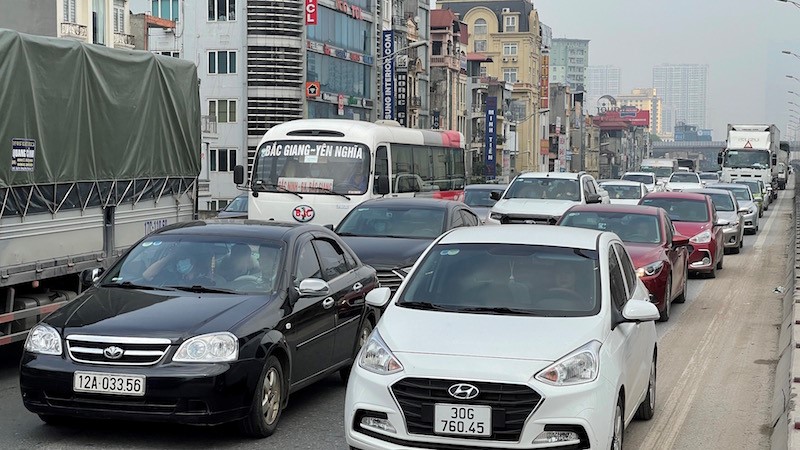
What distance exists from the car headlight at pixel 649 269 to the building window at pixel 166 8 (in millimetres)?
55788

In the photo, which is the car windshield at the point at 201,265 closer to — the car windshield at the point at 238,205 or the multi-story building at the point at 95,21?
the car windshield at the point at 238,205

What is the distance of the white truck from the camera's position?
63094 mm

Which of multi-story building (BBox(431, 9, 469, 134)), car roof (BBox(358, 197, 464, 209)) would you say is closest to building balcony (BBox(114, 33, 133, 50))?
car roof (BBox(358, 197, 464, 209))

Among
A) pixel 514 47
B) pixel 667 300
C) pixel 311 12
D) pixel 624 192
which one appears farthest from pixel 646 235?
pixel 514 47

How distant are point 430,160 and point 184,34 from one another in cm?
4322

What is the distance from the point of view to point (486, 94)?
12406cm

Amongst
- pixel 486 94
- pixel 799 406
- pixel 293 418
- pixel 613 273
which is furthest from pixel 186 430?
pixel 486 94

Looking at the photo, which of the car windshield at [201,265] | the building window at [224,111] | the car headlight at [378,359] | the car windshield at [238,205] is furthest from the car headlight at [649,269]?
the building window at [224,111]

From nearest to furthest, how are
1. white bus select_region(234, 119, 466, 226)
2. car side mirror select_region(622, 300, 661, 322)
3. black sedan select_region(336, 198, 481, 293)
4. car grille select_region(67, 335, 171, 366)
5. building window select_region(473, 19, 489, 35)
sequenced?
car side mirror select_region(622, 300, 661, 322) → car grille select_region(67, 335, 171, 366) → black sedan select_region(336, 198, 481, 293) → white bus select_region(234, 119, 466, 226) → building window select_region(473, 19, 489, 35)

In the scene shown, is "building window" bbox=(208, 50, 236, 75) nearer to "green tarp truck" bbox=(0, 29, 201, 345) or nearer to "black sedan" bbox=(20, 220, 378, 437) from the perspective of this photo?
"green tarp truck" bbox=(0, 29, 201, 345)

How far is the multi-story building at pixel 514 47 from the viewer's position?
145 metres

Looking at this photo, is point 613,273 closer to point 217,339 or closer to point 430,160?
point 217,339

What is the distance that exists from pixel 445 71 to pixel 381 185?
266 ft

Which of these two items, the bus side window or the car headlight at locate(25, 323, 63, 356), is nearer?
the car headlight at locate(25, 323, 63, 356)
